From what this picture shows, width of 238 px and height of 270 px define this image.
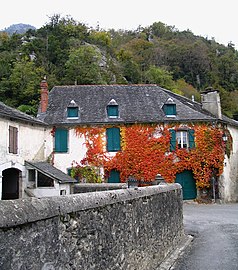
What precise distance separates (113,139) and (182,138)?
4838 millimetres

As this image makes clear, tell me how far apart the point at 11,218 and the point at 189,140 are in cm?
2257

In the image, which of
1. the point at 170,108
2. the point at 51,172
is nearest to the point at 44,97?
the point at 51,172

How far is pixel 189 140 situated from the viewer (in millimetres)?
24469

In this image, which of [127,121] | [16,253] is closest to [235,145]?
[127,121]

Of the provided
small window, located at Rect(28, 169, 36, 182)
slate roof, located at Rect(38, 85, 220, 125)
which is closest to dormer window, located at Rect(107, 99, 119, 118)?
slate roof, located at Rect(38, 85, 220, 125)

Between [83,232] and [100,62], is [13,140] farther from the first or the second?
[100,62]

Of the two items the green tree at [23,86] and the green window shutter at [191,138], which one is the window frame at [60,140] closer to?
the green window shutter at [191,138]

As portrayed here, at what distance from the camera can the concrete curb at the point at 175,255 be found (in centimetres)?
797

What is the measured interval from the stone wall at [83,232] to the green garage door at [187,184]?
1693cm

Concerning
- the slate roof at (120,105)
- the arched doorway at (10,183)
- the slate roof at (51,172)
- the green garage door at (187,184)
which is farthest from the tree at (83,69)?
the arched doorway at (10,183)

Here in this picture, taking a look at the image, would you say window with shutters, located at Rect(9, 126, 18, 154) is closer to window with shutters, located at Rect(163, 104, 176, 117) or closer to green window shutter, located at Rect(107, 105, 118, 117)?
green window shutter, located at Rect(107, 105, 118, 117)

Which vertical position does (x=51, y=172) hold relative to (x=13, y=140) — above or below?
below

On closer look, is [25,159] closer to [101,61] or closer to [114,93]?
[114,93]

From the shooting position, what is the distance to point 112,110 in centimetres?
2497
